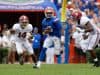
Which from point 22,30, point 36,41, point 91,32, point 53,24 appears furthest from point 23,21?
point 36,41

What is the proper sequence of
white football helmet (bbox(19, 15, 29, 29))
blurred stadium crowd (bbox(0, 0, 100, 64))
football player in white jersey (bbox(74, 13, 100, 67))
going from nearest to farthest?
football player in white jersey (bbox(74, 13, 100, 67)), white football helmet (bbox(19, 15, 29, 29)), blurred stadium crowd (bbox(0, 0, 100, 64))

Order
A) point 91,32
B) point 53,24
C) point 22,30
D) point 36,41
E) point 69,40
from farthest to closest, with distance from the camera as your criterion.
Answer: point 36,41 < point 69,40 < point 53,24 < point 22,30 < point 91,32

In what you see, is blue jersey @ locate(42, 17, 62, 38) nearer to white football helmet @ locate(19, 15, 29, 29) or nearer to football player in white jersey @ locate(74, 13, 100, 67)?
white football helmet @ locate(19, 15, 29, 29)

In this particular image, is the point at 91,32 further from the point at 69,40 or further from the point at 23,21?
the point at 69,40

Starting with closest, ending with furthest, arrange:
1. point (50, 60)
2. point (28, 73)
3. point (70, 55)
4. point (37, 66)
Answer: point (28, 73)
point (37, 66)
point (50, 60)
point (70, 55)

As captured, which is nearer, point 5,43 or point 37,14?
point 5,43

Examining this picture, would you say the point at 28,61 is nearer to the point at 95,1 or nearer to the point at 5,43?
the point at 5,43

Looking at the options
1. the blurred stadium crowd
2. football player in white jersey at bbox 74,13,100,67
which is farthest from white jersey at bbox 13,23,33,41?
the blurred stadium crowd

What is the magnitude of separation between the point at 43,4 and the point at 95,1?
2.72 meters

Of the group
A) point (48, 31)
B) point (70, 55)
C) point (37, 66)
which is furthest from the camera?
point (70, 55)

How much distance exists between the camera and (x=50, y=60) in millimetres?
20516

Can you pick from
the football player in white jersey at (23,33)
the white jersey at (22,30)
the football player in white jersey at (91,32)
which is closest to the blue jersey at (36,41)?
the football player in white jersey at (23,33)

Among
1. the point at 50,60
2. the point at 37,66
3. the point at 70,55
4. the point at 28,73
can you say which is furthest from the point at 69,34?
the point at 28,73

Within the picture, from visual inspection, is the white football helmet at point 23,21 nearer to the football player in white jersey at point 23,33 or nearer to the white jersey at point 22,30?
the football player in white jersey at point 23,33
